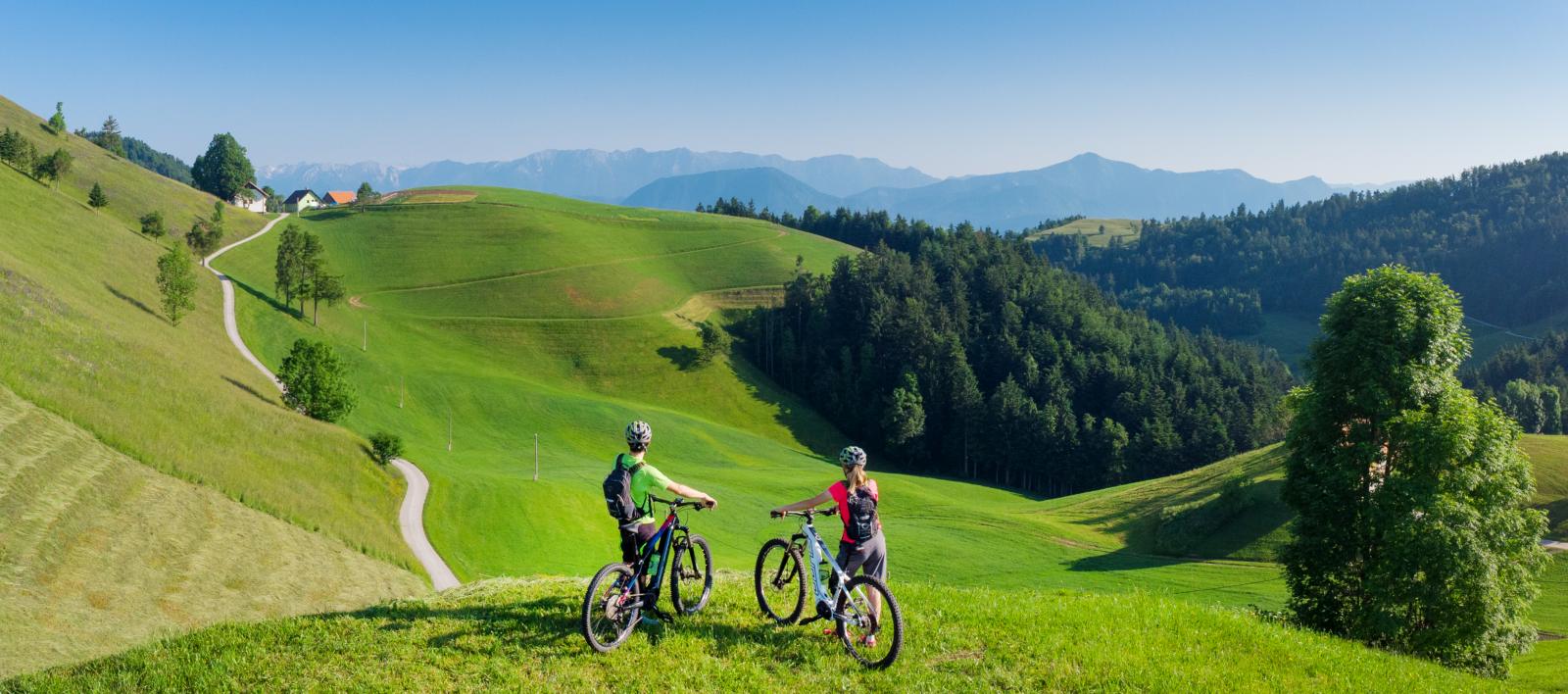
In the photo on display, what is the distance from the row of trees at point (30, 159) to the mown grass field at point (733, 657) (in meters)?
121

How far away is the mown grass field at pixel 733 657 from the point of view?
11.2 m

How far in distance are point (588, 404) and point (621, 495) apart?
3307 inches

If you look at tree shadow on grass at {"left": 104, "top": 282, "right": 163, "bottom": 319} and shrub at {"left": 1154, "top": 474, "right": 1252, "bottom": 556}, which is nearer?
shrub at {"left": 1154, "top": 474, "right": 1252, "bottom": 556}

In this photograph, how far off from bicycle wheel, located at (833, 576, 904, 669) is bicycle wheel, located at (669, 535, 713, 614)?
2285 millimetres

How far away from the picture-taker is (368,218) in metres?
158

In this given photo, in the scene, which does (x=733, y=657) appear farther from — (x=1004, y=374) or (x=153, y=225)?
(x=1004, y=374)

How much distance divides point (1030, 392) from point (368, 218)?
126459 mm

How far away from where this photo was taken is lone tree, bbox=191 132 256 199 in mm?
158125

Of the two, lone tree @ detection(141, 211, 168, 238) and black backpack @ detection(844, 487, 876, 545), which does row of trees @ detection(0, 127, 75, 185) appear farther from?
black backpack @ detection(844, 487, 876, 545)

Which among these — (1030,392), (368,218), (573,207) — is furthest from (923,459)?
(368,218)

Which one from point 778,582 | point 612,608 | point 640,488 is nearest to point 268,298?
point 640,488

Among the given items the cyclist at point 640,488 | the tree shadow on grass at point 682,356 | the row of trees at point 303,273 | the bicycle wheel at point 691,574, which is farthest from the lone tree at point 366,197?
the cyclist at point 640,488

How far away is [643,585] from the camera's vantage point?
42.4 ft

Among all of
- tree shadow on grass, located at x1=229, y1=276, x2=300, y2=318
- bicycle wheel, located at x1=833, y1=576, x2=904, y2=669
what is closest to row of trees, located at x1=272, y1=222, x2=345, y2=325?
tree shadow on grass, located at x1=229, y1=276, x2=300, y2=318
